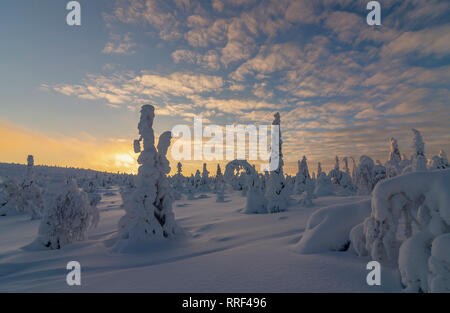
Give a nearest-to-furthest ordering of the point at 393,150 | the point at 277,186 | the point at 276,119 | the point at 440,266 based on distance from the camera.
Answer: the point at 440,266 → the point at 277,186 → the point at 276,119 → the point at 393,150

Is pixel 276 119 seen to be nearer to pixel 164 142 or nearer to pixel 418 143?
pixel 164 142

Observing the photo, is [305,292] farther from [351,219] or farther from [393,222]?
[351,219]

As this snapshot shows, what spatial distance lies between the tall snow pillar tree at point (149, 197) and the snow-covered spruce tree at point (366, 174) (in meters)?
20.3

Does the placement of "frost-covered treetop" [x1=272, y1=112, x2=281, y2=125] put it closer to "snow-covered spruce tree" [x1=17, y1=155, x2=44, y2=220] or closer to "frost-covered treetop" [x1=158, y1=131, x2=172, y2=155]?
"frost-covered treetop" [x1=158, y1=131, x2=172, y2=155]

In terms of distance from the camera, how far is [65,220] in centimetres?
922

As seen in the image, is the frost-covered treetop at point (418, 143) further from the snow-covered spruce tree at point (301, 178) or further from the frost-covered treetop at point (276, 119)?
the snow-covered spruce tree at point (301, 178)

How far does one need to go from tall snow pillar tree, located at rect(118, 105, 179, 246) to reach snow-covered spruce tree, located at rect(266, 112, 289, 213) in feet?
31.0

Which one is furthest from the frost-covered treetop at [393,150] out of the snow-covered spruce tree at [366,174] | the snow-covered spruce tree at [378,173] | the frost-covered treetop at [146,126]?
the frost-covered treetop at [146,126]

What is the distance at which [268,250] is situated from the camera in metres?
5.29

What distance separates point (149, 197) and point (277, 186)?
39.6 ft

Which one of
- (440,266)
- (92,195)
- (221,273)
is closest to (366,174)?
(440,266)

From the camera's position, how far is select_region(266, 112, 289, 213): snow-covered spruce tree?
54.1 feet

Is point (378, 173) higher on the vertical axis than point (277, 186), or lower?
higher
